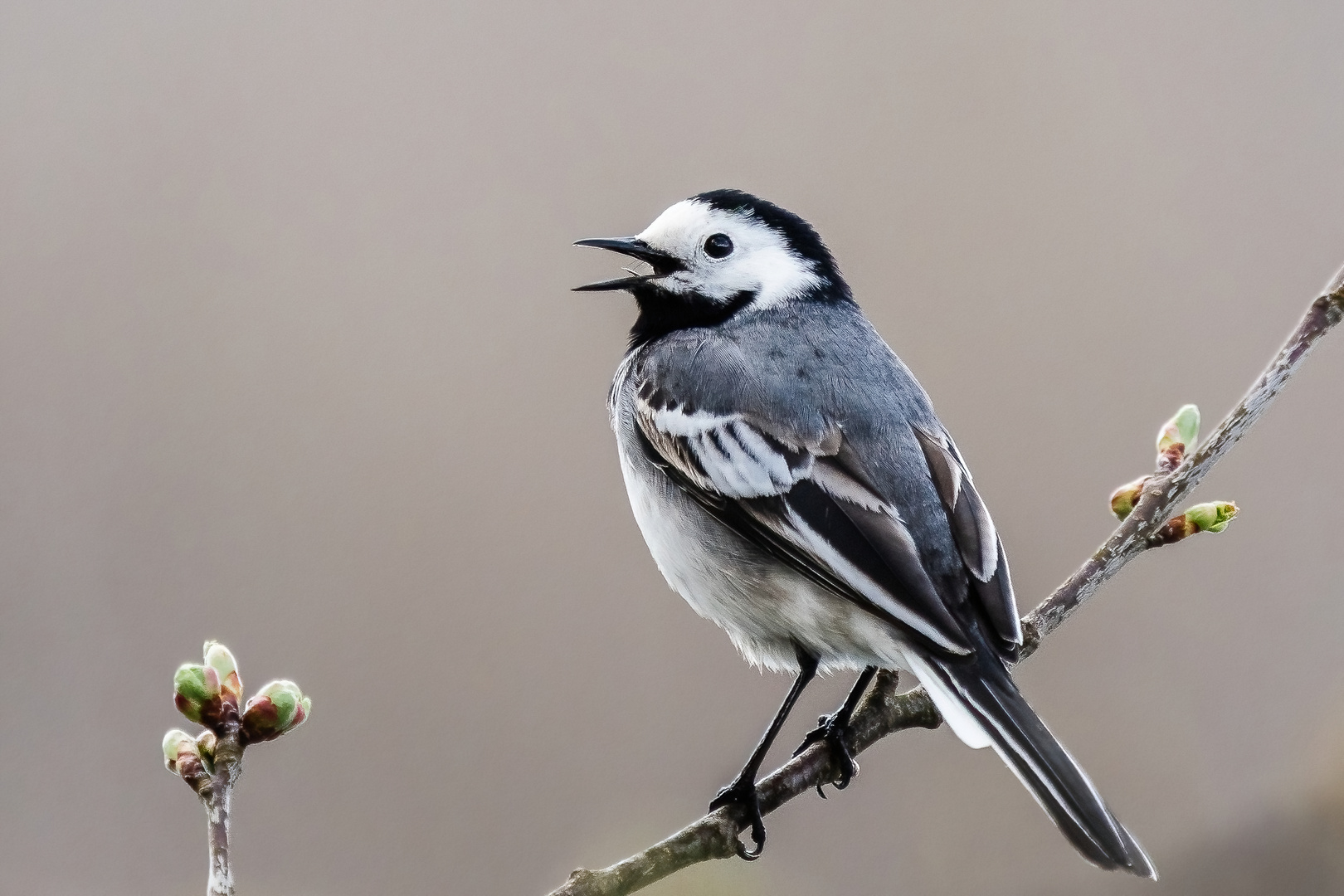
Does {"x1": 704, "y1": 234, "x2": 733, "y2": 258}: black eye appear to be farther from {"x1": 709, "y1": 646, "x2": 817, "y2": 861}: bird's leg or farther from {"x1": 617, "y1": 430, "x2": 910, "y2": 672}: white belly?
{"x1": 709, "y1": 646, "x2": 817, "y2": 861}: bird's leg

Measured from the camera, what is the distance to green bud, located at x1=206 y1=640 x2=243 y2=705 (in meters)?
1.55

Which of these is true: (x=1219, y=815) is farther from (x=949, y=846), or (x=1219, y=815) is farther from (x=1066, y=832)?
(x=1066, y=832)

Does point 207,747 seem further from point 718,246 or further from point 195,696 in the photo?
point 718,246

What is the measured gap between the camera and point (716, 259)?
297cm

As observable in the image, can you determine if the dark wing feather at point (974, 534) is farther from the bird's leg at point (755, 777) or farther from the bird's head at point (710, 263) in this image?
the bird's head at point (710, 263)

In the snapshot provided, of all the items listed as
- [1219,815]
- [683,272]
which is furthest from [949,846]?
[683,272]

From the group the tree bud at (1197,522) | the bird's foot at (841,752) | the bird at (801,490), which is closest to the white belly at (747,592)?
the bird at (801,490)

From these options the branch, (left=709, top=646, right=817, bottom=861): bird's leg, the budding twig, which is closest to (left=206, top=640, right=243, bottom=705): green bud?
the budding twig

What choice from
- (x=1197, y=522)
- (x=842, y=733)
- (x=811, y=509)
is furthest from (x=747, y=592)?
(x=1197, y=522)

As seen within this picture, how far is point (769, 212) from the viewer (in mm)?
3035

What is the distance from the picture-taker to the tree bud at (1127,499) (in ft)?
7.80

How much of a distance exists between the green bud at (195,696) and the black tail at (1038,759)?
1130 millimetres

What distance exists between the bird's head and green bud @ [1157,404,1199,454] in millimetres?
938

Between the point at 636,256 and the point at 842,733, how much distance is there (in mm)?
1192
